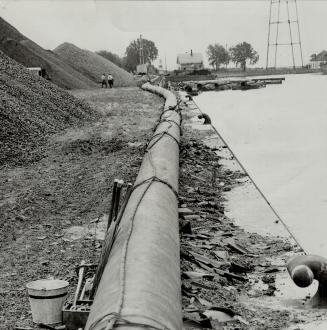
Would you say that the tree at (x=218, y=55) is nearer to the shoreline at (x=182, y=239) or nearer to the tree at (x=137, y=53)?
the tree at (x=137, y=53)

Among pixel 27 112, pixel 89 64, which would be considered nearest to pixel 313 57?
pixel 89 64

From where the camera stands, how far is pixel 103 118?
1873 cm

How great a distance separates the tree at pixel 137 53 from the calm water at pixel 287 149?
8030cm

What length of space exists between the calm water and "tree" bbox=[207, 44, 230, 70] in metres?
90.1

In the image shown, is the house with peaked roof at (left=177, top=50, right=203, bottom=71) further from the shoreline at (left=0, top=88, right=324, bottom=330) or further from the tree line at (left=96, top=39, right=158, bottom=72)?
the shoreline at (left=0, top=88, right=324, bottom=330)

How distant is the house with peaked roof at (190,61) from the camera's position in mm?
76000

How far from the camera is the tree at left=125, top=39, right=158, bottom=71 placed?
126 meters

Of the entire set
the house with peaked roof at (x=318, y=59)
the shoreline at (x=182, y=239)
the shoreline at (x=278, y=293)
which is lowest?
the shoreline at (x=278, y=293)

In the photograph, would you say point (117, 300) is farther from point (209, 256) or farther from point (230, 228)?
point (230, 228)

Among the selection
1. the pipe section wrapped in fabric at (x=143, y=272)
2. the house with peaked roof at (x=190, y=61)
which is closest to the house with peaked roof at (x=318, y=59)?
the house with peaked roof at (x=190, y=61)

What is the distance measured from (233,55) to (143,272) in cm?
14023

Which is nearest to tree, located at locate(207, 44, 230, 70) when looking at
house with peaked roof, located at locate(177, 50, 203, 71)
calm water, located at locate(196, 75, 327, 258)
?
house with peaked roof, located at locate(177, 50, 203, 71)

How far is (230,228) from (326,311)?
2771mm

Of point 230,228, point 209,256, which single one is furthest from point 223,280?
point 230,228
